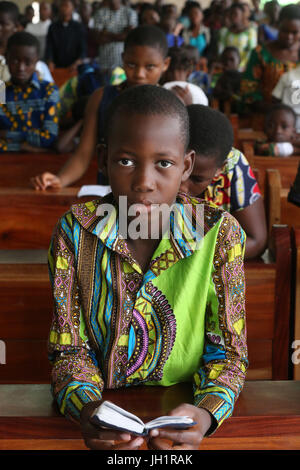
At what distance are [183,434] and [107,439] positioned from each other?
127mm

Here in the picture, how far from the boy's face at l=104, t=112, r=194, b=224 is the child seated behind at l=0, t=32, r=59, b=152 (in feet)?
9.62

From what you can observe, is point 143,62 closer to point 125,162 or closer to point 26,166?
point 26,166

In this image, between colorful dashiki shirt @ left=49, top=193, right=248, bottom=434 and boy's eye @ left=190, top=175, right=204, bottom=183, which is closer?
colorful dashiki shirt @ left=49, top=193, right=248, bottom=434

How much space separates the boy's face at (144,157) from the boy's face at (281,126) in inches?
134

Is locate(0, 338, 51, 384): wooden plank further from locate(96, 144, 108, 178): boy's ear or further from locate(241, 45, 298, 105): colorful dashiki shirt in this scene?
locate(241, 45, 298, 105): colorful dashiki shirt

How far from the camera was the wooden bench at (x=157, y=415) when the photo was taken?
1106 millimetres

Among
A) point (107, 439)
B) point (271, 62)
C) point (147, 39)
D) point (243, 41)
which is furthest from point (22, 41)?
point (243, 41)

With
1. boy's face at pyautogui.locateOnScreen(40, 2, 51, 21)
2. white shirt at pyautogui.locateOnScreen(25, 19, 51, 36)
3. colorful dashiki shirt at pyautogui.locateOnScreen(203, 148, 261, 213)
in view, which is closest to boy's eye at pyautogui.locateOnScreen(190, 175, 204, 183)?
colorful dashiki shirt at pyautogui.locateOnScreen(203, 148, 261, 213)

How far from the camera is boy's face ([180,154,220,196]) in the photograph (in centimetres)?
188

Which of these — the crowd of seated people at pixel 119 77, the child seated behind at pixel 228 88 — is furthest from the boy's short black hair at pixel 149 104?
the child seated behind at pixel 228 88

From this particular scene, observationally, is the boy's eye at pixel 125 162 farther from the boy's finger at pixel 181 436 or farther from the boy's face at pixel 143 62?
the boy's face at pixel 143 62
